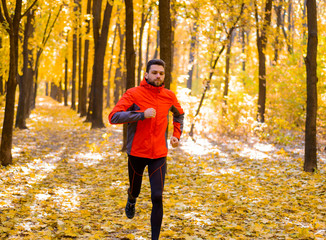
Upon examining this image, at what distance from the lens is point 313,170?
8875 millimetres

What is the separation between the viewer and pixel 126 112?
414 cm

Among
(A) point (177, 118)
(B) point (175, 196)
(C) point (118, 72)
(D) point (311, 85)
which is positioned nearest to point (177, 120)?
(A) point (177, 118)

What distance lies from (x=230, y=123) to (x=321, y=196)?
373 inches

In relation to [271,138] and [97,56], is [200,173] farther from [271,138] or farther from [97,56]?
[97,56]

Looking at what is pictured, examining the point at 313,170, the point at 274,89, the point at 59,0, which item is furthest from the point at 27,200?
the point at 274,89

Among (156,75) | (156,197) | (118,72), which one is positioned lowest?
(156,197)

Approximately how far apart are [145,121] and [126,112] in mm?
274

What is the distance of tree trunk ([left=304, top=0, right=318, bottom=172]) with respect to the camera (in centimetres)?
855

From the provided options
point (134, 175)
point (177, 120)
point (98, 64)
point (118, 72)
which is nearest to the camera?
point (134, 175)

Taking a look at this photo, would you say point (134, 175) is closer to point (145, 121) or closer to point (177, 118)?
point (145, 121)

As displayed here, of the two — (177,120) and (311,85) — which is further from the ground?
(311,85)

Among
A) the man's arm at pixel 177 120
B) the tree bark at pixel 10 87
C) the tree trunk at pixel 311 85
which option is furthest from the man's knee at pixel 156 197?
the tree trunk at pixel 311 85

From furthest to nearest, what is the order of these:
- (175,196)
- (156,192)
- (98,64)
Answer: (98,64) → (175,196) → (156,192)

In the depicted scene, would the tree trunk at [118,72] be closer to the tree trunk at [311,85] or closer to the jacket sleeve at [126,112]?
the tree trunk at [311,85]
